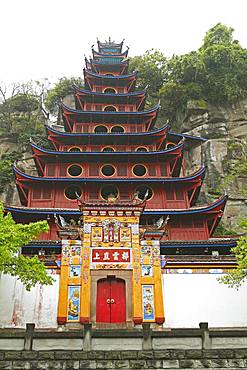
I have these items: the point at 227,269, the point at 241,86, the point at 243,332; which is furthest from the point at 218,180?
the point at 243,332

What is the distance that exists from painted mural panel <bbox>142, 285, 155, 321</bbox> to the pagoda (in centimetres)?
4

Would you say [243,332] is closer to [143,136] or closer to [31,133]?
[143,136]

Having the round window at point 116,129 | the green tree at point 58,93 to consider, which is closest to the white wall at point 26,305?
the round window at point 116,129

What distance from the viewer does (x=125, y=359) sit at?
11.0 meters

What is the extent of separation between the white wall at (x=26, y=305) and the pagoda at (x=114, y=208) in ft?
2.49

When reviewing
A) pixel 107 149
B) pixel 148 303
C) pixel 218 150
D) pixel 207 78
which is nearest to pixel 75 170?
pixel 107 149

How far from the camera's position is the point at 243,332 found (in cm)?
1120

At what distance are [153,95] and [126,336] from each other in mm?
34669

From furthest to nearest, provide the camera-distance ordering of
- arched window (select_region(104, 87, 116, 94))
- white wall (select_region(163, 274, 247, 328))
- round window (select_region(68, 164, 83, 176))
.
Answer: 1. arched window (select_region(104, 87, 116, 94))
2. round window (select_region(68, 164, 83, 176))
3. white wall (select_region(163, 274, 247, 328))

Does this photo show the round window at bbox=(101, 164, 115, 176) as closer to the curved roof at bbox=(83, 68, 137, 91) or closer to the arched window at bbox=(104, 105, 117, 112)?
the arched window at bbox=(104, 105, 117, 112)

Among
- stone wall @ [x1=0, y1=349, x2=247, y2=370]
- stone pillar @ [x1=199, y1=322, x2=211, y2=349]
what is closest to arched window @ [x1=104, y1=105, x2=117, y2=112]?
stone pillar @ [x1=199, y1=322, x2=211, y2=349]

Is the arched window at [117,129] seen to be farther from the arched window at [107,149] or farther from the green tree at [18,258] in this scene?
the green tree at [18,258]

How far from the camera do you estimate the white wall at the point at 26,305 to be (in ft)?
52.6

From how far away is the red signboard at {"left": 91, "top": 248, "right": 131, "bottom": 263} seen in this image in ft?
54.3
